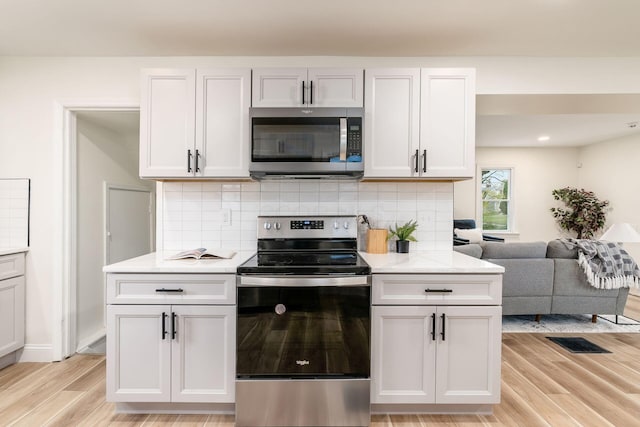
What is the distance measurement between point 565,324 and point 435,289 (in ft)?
8.75

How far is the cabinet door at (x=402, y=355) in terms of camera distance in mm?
2006

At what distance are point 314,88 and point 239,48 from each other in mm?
696

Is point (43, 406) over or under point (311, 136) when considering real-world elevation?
under

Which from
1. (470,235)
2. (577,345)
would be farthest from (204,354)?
(470,235)

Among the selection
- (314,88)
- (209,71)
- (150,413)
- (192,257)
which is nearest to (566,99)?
(314,88)

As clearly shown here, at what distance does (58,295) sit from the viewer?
2.76 m

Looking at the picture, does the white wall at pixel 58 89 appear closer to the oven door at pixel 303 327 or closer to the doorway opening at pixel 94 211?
the doorway opening at pixel 94 211

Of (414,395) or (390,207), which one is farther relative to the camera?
(390,207)

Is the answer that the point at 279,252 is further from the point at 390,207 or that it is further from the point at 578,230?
the point at 578,230

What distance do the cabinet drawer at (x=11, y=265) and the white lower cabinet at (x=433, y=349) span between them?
268 centimetres

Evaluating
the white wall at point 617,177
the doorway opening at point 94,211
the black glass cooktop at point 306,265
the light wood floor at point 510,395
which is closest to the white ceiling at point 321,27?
the doorway opening at point 94,211

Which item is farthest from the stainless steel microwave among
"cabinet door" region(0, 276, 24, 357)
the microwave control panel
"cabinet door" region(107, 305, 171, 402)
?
"cabinet door" region(0, 276, 24, 357)

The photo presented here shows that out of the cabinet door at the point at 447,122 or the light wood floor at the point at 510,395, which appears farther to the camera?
the cabinet door at the point at 447,122

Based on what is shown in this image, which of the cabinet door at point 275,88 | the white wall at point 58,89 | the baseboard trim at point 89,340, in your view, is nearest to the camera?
the cabinet door at point 275,88
